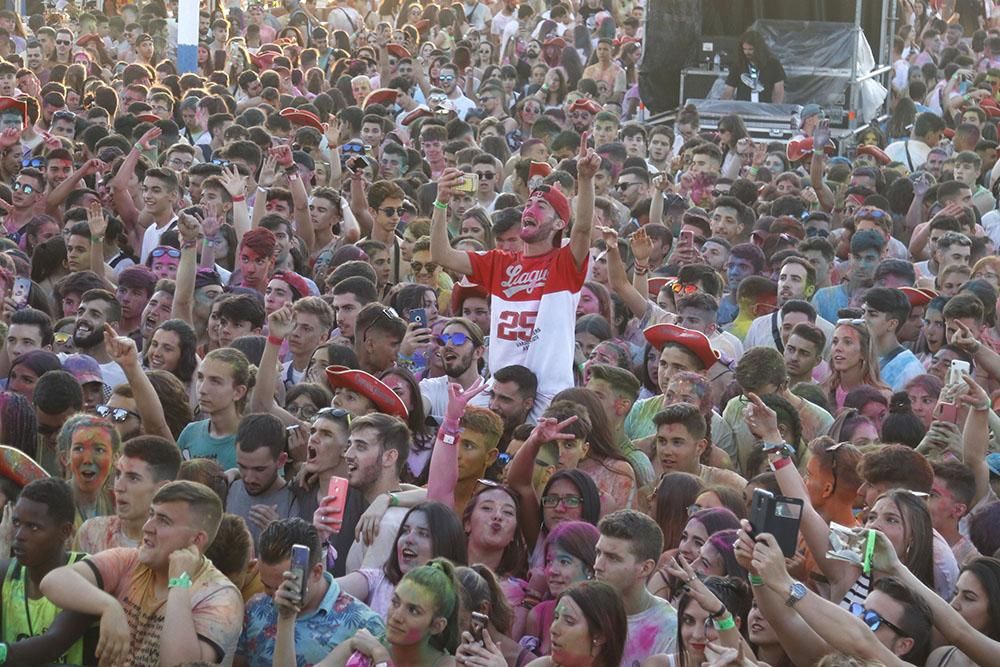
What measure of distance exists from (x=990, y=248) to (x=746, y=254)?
6.95 ft

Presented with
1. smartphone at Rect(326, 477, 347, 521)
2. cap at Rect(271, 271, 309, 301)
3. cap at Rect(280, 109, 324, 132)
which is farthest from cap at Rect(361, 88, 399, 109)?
smartphone at Rect(326, 477, 347, 521)

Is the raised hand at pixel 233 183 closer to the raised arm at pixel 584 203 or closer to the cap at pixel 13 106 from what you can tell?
the raised arm at pixel 584 203

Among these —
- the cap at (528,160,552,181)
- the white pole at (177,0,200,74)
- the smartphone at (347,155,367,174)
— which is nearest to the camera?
the smartphone at (347,155,367,174)

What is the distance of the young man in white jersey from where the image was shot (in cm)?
878

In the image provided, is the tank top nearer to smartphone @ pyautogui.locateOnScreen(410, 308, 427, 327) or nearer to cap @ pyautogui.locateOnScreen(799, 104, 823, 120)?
smartphone @ pyautogui.locateOnScreen(410, 308, 427, 327)

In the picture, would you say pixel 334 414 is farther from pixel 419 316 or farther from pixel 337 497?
pixel 419 316

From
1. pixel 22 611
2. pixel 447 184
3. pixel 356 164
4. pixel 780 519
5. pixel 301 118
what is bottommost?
pixel 22 611

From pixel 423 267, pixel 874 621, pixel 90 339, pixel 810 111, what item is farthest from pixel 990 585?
pixel 810 111

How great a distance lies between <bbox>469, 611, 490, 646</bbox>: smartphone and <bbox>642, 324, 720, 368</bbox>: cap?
322cm

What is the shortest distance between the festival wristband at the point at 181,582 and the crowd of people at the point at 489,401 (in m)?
0.03

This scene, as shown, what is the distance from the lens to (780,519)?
5.59m

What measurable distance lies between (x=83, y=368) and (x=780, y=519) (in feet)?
14.5

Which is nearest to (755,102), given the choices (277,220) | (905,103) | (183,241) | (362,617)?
(905,103)

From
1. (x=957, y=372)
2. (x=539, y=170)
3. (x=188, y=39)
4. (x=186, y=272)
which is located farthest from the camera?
(x=188, y=39)
